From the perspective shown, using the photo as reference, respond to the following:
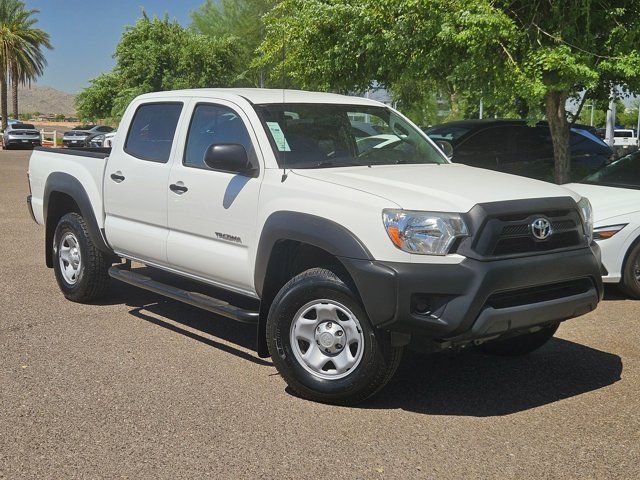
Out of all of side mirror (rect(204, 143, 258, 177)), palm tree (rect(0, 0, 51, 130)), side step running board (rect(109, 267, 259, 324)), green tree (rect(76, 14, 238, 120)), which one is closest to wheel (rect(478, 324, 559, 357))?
side step running board (rect(109, 267, 259, 324))

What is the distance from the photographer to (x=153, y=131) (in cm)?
659

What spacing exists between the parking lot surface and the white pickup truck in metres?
0.33

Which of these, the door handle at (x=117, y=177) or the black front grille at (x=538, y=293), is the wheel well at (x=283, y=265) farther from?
the door handle at (x=117, y=177)

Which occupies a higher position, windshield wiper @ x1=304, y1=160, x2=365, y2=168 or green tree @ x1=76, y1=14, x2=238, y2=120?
green tree @ x1=76, y1=14, x2=238, y2=120

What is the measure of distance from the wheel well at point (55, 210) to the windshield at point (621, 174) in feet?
17.4

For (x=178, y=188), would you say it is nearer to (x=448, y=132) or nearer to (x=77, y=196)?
(x=77, y=196)

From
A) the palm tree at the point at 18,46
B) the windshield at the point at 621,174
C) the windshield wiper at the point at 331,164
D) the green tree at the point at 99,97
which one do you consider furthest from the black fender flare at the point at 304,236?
the palm tree at the point at 18,46

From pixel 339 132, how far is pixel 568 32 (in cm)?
607

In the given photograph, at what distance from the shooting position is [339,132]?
6.00 m

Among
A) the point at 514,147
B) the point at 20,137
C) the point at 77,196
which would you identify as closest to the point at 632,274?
the point at 77,196

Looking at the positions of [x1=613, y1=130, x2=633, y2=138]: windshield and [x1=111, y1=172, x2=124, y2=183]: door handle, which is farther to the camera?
[x1=613, y1=130, x2=633, y2=138]: windshield

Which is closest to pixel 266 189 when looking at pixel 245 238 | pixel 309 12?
pixel 245 238

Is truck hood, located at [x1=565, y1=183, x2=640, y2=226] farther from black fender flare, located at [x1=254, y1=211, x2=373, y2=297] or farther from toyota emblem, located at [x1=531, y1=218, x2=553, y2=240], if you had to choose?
black fender flare, located at [x1=254, y1=211, x2=373, y2=297]

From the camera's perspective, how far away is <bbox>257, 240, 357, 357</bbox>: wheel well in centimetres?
525
